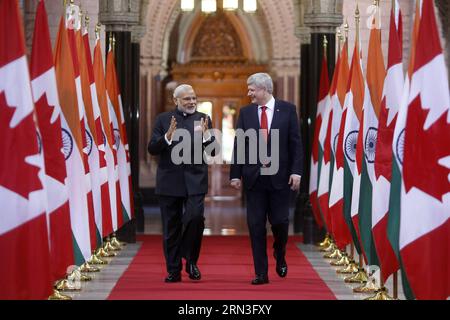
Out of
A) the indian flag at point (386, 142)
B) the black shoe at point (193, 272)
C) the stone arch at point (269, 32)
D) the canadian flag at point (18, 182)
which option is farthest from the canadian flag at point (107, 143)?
the stone arch at point (269, 32)

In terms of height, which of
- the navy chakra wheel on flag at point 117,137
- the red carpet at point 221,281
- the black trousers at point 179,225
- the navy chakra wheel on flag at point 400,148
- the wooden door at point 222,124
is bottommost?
the wooden door at point 222,124

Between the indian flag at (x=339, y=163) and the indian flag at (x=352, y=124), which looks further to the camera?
the indian flag at (x=339, y=163)

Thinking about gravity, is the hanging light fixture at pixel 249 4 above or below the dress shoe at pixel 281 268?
above

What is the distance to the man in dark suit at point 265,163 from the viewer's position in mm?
9453

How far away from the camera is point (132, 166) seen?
1568 centimetres

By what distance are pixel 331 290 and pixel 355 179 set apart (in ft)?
4.29

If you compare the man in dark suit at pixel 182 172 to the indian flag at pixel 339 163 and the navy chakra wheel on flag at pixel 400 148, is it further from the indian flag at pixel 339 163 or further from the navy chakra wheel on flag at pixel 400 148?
the navy chakra wheel on flag at pixel 400 148

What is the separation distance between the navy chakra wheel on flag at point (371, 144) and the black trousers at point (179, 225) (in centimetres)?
164

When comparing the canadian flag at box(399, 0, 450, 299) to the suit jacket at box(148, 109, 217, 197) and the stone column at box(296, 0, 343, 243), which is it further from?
the stone column at box(296, 0, 343, 243)

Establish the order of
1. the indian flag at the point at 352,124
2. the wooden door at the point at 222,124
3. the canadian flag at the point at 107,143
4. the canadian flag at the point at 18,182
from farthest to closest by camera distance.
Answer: the wooden door at the point at 222,124 → the canadian flag at the point at 107,143 → the indian flag at the point at 352,124 → the canadian flag at the point at 18,182

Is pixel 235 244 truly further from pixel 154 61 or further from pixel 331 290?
pixel 154 61

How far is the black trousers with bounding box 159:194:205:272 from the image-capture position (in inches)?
380

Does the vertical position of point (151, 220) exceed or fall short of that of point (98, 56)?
it falls short
